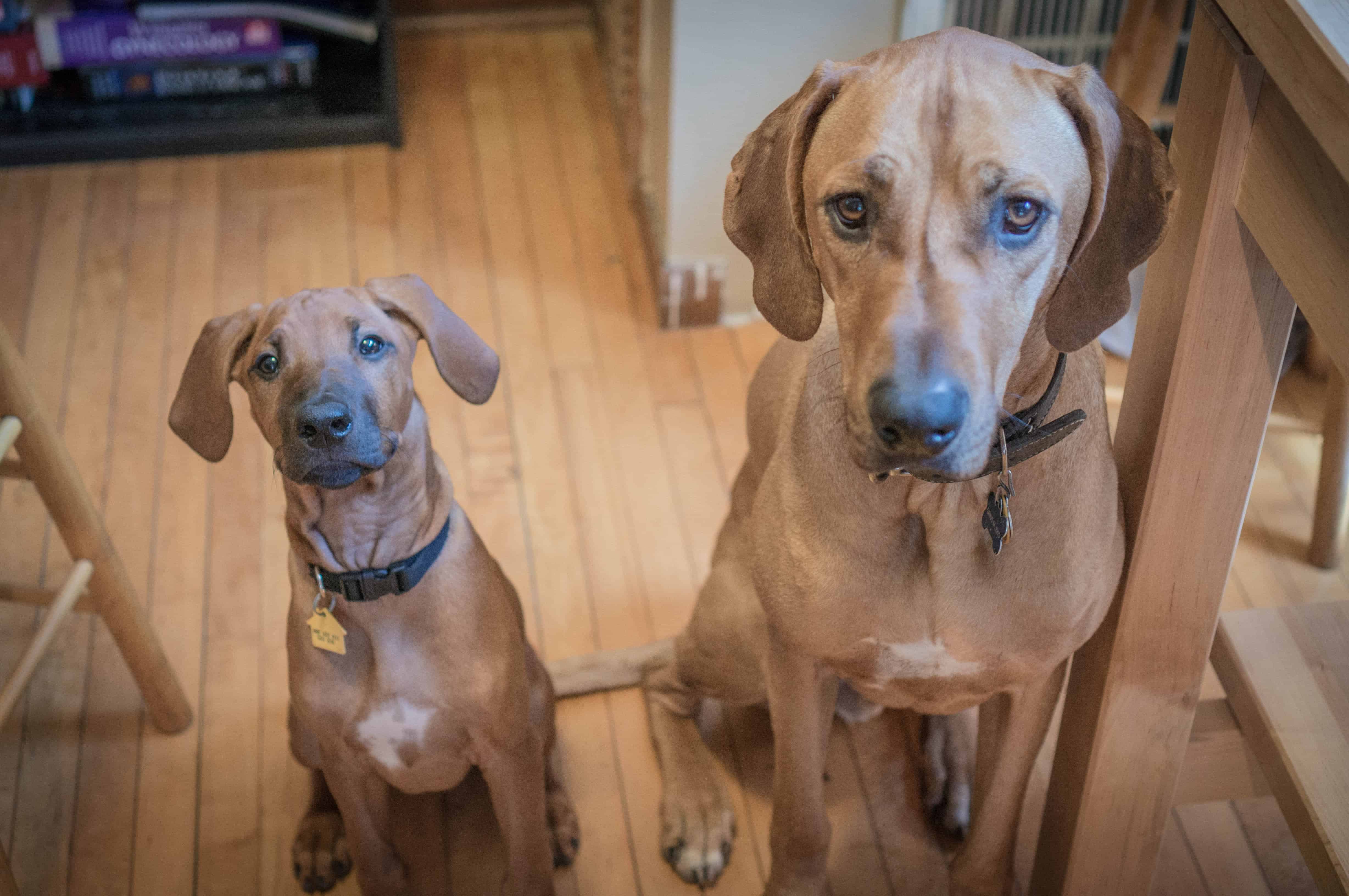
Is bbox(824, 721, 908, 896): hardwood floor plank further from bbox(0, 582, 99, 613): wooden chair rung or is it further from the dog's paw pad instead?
bbox(0, 582, 99, 613): wooden chair rung

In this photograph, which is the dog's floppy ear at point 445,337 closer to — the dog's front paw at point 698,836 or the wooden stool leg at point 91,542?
the wooden stool leg at point 91,542

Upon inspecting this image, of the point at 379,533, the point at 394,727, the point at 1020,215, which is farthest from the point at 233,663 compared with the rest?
the point at 1020,215

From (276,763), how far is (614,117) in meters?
2.39

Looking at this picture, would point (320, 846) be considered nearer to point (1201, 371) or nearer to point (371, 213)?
point (1201, 371)

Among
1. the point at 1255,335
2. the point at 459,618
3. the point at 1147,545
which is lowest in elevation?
the point at 459,618

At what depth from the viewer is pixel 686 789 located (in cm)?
221

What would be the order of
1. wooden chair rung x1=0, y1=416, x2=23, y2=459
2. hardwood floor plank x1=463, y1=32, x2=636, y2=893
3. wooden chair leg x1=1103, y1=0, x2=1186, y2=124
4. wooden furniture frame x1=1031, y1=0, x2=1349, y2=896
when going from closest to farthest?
wooden furniture frame x1=1031, y1=0, x2=1349, y2=896 < wooden chair rung x1=0, y1=416, x2=23, y2=459 < hardwood floor plank x1=463, y1=32, x2=636, y2=893 < wooden chair leg x1=1103, y1=0, x2=1186, y2=124

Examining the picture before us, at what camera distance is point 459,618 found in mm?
1729

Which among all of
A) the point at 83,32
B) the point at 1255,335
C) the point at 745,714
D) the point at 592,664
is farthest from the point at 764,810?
the point at 83,32

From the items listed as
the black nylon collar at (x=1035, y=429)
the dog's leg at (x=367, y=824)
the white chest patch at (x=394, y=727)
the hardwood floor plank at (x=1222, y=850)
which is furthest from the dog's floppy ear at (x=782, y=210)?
the hardwood floor plank at (x=1222, y=850)

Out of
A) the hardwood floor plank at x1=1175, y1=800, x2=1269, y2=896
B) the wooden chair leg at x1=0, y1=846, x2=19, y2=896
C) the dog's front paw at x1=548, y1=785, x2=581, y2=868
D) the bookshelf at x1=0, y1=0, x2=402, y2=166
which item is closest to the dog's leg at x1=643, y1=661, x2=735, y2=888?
the dog's front paw at x1=548, y1=785, x2=581, y2=868

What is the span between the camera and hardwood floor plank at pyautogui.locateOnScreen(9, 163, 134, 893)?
219 cm

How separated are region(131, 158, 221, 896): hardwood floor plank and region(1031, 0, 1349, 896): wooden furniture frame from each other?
1.57 metres

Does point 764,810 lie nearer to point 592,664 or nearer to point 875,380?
point 592,664
